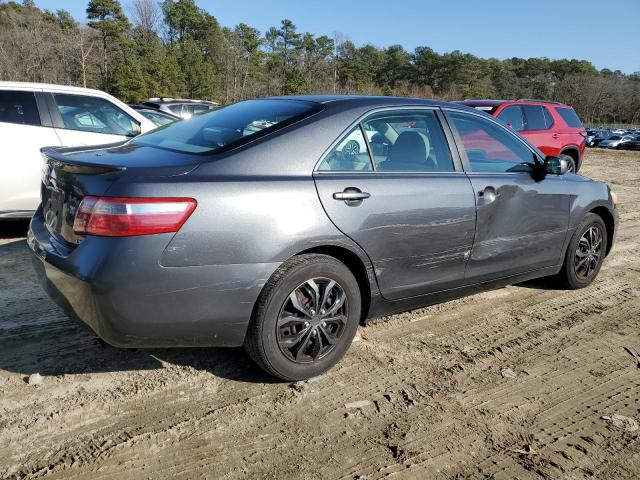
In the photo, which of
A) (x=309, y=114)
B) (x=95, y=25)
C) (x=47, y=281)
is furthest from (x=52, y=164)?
(x=95, y=25)

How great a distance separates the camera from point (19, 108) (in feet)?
19.0

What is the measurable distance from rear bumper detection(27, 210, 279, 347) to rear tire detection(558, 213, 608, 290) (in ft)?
9.77

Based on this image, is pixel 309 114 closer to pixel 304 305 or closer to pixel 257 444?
pixel 304 305

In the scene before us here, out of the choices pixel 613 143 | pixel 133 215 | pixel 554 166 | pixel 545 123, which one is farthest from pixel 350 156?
pixel 613 143

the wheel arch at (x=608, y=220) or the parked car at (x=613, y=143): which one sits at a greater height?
the wheel arch at (x=608, y=220)

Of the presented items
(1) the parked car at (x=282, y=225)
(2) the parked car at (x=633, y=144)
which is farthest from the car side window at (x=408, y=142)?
(2) the parked car at (x=633, y=144)

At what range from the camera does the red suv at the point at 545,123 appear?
9.72 m

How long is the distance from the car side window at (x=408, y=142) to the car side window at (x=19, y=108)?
4250mm

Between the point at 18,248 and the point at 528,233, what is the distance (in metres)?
4.71

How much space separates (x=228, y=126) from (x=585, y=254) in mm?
3312

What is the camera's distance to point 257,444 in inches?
98.4

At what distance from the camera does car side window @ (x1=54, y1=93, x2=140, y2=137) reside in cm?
613

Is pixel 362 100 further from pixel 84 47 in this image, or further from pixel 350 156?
pixel 84 47

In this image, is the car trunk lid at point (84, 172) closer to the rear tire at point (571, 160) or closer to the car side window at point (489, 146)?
the car side window at point (489, 146)
